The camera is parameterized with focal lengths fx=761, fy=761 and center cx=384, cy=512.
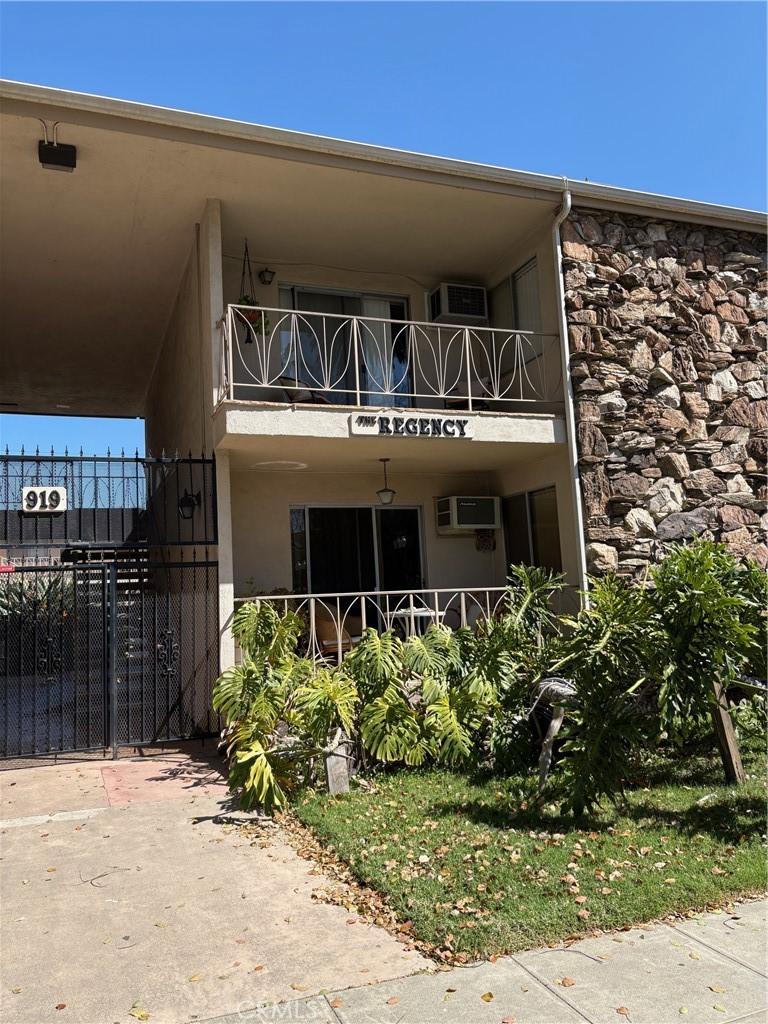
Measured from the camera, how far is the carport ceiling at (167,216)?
24.8 feet

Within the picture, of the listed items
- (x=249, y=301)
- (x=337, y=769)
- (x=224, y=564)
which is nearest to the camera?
(x=337, y=769)

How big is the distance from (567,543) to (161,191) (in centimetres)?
608

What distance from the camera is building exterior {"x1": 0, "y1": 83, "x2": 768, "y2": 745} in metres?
8.10

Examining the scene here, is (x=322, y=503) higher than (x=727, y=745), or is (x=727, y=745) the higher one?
(x=322, y=503)

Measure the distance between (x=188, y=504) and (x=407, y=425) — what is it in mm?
2850

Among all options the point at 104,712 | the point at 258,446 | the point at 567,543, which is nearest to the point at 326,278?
the point at 258,446

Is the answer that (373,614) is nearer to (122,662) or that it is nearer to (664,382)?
(122,662)

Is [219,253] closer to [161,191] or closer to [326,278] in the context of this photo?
[161,191]

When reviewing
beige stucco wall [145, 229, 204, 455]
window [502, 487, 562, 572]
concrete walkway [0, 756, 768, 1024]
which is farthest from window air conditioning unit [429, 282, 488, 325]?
concrete walkway [0, 756, 768, 1024]

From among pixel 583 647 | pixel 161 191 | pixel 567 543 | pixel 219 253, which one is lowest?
pixel 583 647

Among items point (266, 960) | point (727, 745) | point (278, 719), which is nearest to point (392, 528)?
point (278, 719)

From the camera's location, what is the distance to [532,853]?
186 inches

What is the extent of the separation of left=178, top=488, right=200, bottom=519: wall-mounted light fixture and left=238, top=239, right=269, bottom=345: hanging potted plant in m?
1.98

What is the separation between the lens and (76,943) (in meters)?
3.95
